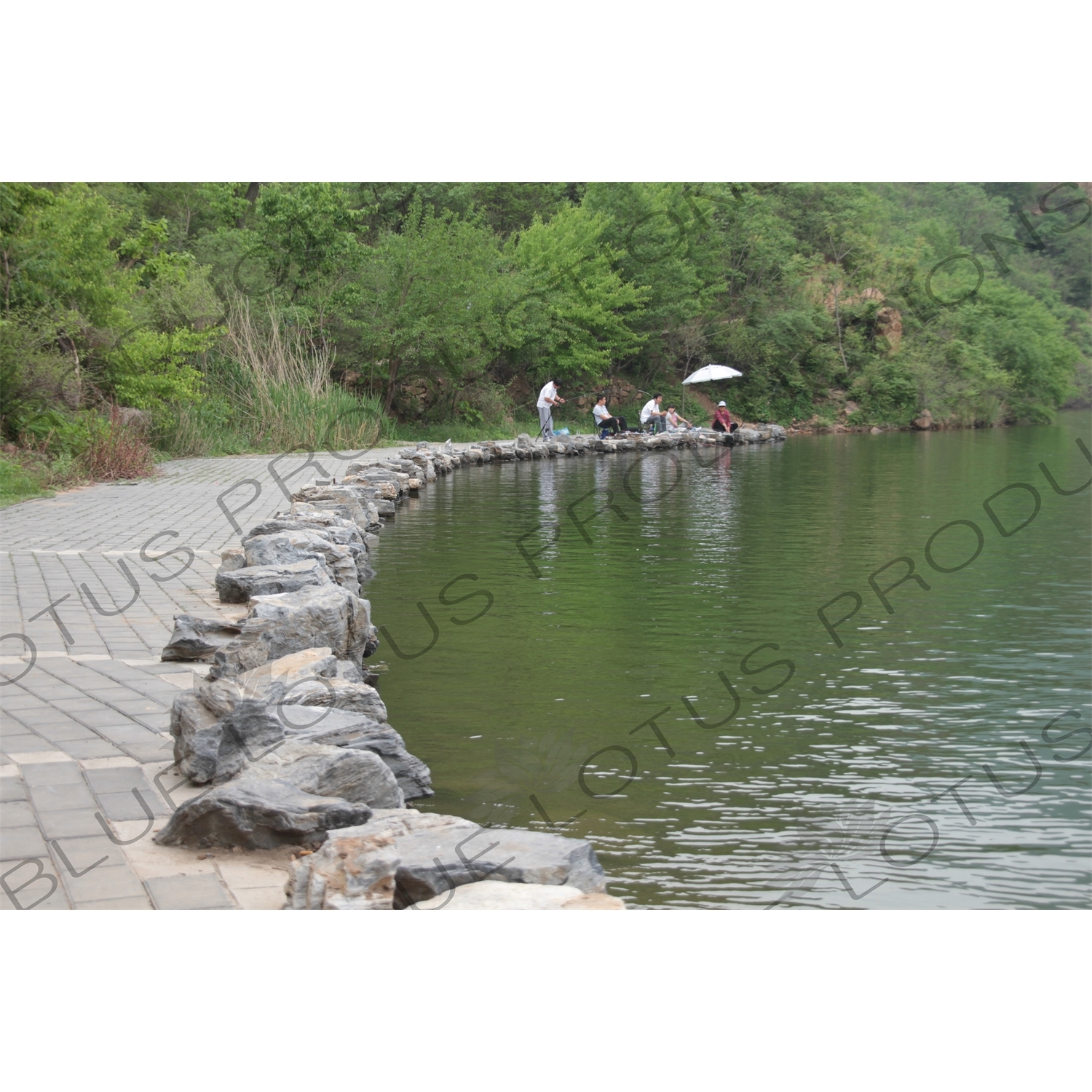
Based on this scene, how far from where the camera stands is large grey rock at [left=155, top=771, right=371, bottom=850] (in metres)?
4.01

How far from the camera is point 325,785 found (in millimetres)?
4395

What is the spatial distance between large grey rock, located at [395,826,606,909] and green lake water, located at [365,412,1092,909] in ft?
1.19

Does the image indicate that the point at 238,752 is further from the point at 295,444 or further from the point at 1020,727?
the point at 295,444

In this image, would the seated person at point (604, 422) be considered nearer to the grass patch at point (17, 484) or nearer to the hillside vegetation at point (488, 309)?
the hillside vegetation at point (488, 309)

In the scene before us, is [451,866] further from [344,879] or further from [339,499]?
[339,499]

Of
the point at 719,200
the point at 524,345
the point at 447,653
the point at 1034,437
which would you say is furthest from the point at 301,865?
the point at 719,200

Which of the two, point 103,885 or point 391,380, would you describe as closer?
point 103,885

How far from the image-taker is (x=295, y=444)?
22.4 m

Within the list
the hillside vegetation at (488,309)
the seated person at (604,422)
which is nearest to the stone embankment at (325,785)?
the hillside vegetation at (488,309)

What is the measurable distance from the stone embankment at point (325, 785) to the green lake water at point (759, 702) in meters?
0.46

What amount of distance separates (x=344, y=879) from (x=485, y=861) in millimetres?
470

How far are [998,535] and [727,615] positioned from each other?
19.6ft

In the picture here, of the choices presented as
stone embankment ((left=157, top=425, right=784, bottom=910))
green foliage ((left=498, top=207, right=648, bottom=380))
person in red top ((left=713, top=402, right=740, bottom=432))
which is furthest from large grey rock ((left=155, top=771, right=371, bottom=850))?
person in red top ((left=713, top=402, right=740, bottom=432))

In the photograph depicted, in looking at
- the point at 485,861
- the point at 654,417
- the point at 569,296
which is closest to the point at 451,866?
the point at 485,861
